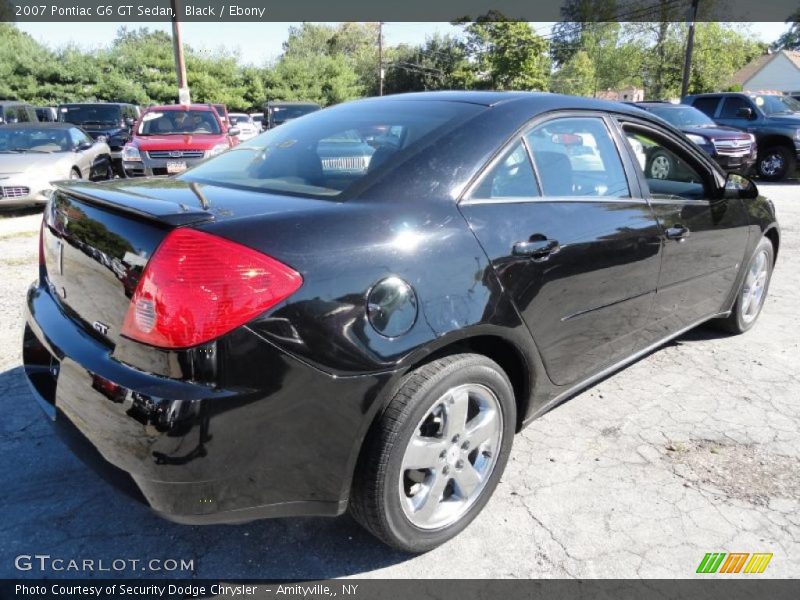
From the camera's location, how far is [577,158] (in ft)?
9.33

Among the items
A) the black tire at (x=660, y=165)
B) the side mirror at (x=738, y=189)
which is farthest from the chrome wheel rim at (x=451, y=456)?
the side mirror at (x=738, y=189)

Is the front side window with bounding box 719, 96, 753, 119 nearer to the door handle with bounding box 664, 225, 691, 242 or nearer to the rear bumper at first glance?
the door handle with bounding box 664, 225, 691, 242

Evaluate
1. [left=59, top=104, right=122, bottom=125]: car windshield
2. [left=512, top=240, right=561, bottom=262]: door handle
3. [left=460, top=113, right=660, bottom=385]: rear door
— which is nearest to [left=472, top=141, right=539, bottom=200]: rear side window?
[left=460, top=113, right=660, bottom=385]: rear door

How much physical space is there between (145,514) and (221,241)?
54.1 inches

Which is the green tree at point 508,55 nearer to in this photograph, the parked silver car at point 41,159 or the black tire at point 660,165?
the parked silver car at point 41,159

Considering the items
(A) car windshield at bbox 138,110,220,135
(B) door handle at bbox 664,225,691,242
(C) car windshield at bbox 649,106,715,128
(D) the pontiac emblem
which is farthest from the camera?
(C) car windshield at bbox 649,106,715,128

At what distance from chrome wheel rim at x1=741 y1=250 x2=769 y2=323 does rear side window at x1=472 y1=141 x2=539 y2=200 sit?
2.51 m

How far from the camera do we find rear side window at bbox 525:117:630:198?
2.61 metres

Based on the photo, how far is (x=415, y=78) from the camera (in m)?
59.5

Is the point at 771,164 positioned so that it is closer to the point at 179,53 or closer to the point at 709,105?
the point at 709,105

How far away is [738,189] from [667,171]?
42 cm

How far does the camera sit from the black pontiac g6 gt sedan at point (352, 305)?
1.67 m

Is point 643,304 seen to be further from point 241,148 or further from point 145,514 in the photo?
point 145,514

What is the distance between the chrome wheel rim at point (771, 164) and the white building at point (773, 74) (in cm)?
5296
